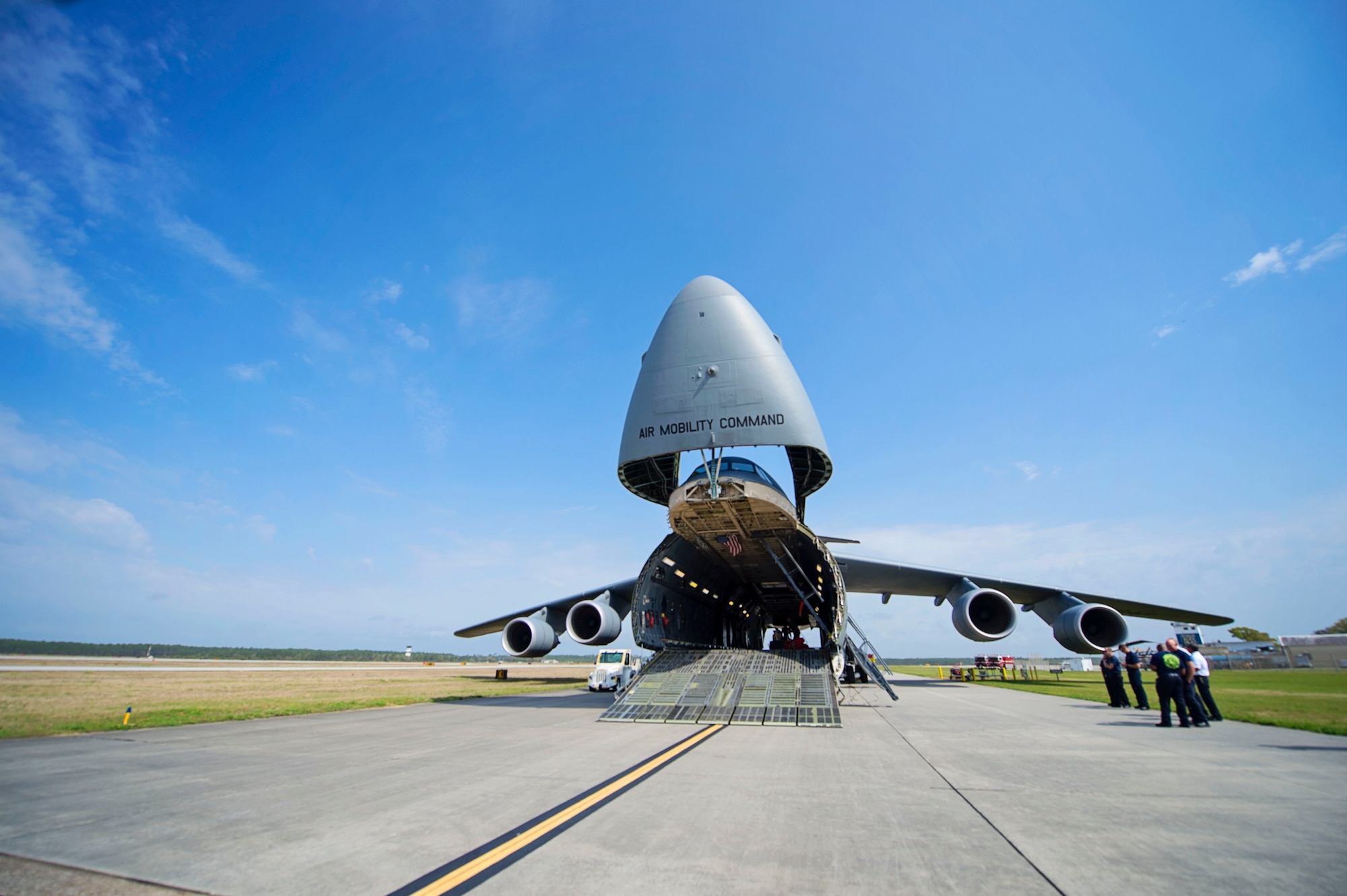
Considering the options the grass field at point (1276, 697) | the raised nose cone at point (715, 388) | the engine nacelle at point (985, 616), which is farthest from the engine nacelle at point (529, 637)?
the grass field at point (1276, 697)

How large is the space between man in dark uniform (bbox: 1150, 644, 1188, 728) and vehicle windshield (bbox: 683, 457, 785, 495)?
7.38 meters

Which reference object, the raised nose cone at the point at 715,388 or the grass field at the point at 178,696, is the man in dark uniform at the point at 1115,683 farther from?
the grass field at the point at 178,696

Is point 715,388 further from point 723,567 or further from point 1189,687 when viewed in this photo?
point 1189,687

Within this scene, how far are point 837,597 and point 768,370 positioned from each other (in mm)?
5467

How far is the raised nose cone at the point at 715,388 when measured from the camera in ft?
39.1

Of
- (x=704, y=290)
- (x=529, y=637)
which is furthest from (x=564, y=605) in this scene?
(x=704, y=290)

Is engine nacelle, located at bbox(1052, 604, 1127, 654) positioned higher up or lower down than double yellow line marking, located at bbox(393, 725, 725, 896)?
higher up

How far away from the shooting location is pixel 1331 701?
12383mm

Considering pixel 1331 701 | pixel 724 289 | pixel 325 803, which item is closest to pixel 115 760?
pixel 325 803

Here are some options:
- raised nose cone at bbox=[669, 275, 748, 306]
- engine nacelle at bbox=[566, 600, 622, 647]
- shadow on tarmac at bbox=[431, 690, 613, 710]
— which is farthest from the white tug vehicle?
raised nose cone at bbox=[669, 275, 748, 306]

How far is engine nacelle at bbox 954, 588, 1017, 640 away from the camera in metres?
15.8

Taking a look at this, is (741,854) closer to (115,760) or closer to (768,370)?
(115,760)

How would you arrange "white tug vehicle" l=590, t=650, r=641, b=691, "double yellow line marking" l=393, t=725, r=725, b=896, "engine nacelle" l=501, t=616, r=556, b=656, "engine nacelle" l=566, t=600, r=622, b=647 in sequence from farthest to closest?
"white tug vehicle" l=590, t=650, r=641, b=691 → "engine nacelle" l=501, t=616, r=556, b=656 → "engine nacelle" l=566, t=600, r=622, b=647 → "double yellow line marking" l=393, t=725, r=725, b=896

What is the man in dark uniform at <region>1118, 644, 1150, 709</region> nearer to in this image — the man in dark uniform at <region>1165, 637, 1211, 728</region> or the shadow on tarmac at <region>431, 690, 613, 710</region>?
the man in dark uniform at <region>1165, 637, 1211, 728</region>
